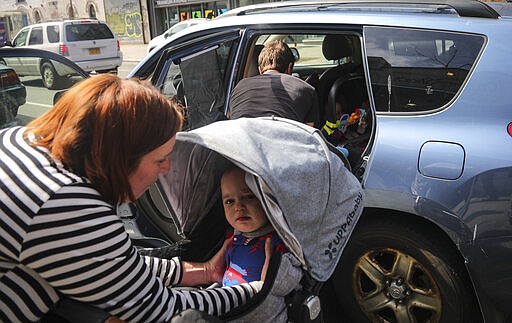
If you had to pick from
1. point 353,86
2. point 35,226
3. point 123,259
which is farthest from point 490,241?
point 353,86

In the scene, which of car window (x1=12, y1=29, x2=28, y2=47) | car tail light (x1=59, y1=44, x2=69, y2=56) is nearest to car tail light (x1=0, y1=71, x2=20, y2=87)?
car tail light (x1=59, y1=44, x2=69, y2=56)

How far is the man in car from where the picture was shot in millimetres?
3086

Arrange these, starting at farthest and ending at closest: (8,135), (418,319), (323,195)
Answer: (418,319) → (323,195) → (8,135)

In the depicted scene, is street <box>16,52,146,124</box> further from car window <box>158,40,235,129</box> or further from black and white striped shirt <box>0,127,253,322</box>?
black and white striped shirt <box>0,127,253,322</box>

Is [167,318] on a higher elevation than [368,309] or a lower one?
higher

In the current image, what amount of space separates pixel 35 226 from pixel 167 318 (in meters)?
0.49

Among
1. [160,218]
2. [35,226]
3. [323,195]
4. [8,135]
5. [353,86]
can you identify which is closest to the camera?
[35,226]

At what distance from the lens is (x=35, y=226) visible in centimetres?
125

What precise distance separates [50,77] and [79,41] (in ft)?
36.8

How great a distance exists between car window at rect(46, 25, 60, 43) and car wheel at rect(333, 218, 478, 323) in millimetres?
14152

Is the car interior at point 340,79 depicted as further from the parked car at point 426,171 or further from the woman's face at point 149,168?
the woman's face at point 149,168

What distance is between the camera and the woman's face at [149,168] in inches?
58.9

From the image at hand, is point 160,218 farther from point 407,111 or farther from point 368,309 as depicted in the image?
point 407,111

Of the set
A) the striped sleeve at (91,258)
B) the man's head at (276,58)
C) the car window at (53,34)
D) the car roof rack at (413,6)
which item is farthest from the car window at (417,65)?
the car window at (53,34)
